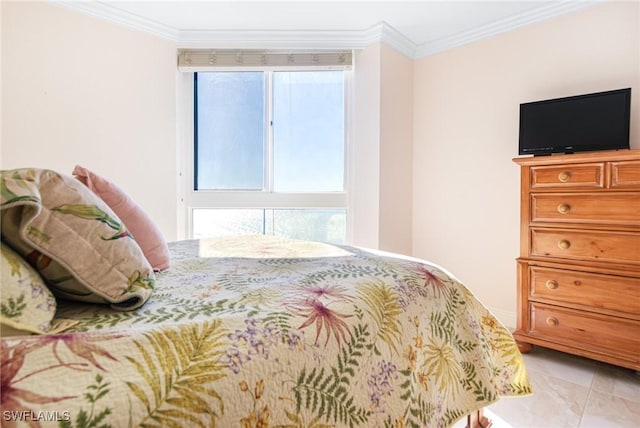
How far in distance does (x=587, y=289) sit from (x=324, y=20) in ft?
8.69

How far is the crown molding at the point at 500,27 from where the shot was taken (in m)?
2.41

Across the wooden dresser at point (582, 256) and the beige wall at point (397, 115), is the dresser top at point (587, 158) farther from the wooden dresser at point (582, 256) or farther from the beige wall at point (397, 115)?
the beige wall at point (397, 115)

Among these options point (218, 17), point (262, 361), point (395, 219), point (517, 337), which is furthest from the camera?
point (395, 219)

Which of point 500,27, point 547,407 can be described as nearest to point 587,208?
point 547,407

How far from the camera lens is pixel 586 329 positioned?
1.95 meters

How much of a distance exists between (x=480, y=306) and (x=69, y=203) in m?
1.28

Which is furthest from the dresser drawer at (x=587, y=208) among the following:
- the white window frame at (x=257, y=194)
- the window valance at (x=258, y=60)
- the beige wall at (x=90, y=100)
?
the beige wall at (x=90, y=100)

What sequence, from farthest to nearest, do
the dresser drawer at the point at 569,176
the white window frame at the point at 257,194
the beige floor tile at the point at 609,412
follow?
the white window frame at the point at 257,194, the dresser drawer at the point at 569,176, the beige floor tile at the point at 609,412

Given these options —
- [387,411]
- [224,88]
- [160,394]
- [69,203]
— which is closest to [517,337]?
[387,411]

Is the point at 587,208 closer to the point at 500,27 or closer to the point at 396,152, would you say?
the point at 396,152

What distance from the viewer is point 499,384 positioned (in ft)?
3.83

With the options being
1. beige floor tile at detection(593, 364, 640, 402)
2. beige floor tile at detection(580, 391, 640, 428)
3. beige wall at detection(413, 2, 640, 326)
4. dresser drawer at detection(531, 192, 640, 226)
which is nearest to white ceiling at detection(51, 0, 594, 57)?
beige wall at detection(413, 2, 640, 326)

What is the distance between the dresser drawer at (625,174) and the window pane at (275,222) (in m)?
1.96

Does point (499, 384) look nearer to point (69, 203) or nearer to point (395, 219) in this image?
point (69, 203)
